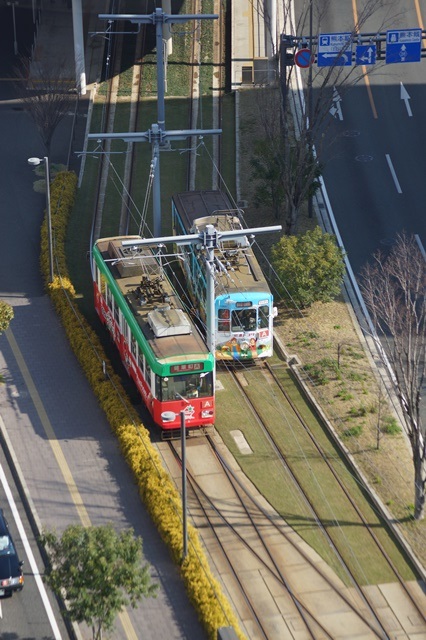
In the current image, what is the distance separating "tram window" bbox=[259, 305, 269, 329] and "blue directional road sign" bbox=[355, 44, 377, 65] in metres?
17.8

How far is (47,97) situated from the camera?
208 ft

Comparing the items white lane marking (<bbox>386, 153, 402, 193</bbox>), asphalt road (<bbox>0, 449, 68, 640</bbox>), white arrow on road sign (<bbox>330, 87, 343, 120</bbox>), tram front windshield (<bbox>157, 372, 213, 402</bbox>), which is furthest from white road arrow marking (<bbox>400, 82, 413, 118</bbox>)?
asphalt road (<bbox>0, 449, 68, 640</bbox>)

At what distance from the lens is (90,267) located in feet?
186

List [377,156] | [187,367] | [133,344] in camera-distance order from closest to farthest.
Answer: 1. [187,367]
2. [133,344]
3. [377,156]

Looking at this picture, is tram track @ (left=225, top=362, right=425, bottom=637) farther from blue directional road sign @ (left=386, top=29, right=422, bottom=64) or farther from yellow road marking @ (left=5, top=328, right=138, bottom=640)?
blue directional road sign @ (left=386, top=29, right=422, bottom=64)

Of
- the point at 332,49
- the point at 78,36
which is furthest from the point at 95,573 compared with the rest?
the point at 78,36

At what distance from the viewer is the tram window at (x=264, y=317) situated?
158 ft

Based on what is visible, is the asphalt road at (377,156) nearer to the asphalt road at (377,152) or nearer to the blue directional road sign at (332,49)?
the asphalt road at (377,152)

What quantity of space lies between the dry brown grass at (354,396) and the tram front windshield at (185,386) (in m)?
5.49

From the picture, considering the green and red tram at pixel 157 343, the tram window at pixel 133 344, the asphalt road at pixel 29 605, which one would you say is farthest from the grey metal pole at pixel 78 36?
the asphalt road at pixel 29 605

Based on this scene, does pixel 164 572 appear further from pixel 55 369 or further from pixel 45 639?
pixel 55 369

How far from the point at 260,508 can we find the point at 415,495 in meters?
5.18

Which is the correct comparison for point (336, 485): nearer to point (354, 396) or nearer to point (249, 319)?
point (354, 396)

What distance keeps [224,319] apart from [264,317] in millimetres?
1552
